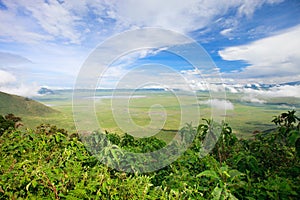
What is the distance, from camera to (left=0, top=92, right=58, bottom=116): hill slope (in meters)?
5.53

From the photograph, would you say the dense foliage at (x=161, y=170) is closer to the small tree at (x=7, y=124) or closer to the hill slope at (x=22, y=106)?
the small tree at (x=7, y=124)

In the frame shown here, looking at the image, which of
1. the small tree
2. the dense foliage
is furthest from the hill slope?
the dense foliage

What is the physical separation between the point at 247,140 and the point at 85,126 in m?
2.20

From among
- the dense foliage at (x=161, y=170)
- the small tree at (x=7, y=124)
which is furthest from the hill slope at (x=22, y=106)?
the dense foliage at (x=161, y=170)

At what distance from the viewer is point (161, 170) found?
238 centimetres

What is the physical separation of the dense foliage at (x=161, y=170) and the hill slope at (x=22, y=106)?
1.79 metres

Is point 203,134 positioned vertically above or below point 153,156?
above

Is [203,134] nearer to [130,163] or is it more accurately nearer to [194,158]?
[194,158]

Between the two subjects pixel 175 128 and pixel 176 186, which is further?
pixel 175 128

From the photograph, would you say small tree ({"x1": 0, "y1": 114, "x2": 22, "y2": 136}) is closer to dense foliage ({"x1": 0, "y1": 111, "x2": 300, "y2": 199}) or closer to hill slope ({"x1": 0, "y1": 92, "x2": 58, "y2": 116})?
dense foliage ({"x1": 0, "y1": 111, "x2": 300, "y2": 199})

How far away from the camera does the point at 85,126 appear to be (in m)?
2.65

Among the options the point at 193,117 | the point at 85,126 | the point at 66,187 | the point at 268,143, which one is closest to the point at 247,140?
the point at 268,143

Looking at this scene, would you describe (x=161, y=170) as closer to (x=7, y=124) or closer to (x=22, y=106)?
(x=7, y=124)

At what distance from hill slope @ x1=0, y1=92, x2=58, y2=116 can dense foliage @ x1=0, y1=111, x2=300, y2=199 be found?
179 centimetres
